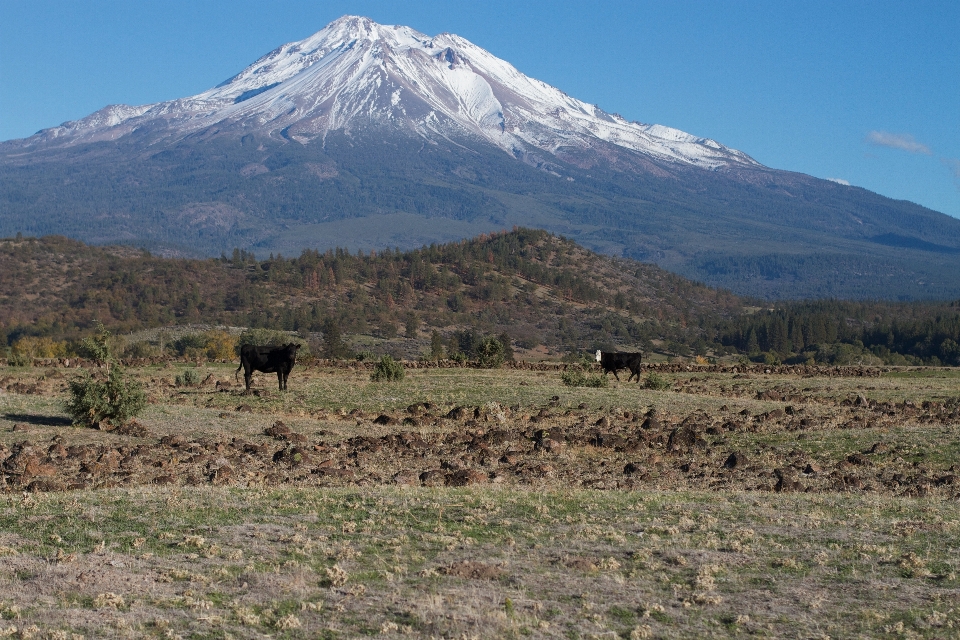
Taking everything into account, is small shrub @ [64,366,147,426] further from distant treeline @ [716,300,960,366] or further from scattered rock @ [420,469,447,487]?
distant treeline @ [716,300,960,366]

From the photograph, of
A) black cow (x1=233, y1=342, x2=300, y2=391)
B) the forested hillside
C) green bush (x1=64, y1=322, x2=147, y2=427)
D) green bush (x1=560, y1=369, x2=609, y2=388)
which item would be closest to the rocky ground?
green bush (x1=64, y1=322, x2=147, y2=427)

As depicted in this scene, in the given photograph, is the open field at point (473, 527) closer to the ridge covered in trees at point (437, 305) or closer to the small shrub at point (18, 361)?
the small shrub at point (18, 361)

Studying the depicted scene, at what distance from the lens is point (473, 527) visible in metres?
12.0

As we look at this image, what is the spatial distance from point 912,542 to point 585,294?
123104 mm

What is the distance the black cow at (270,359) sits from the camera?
33.0 meters

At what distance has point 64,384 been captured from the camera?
33125 mm

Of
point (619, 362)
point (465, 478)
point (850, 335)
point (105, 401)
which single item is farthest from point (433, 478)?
point (850, 335)

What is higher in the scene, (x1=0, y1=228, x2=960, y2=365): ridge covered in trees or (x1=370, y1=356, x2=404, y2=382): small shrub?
(x1=0, y1=228, x2=960, y2=365): ridge covered in trees

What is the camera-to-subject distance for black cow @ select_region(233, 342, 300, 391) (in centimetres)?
3303

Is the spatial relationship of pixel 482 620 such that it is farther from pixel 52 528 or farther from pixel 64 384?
pixel 64 384

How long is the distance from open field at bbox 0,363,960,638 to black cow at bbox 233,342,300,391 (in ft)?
24.0

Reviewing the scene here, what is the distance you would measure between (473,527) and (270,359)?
73.7ft

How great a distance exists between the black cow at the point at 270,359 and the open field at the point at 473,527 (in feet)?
24.0

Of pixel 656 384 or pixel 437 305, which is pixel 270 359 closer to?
pixel 656 384
